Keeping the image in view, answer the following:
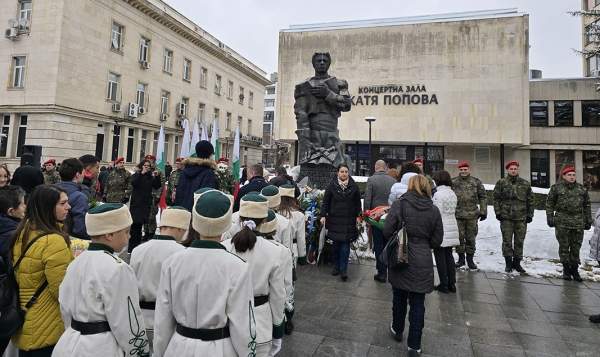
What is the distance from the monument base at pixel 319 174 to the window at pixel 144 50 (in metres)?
25.2

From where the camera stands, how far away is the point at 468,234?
24.0ft

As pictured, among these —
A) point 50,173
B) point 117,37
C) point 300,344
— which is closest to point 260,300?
point 300,344

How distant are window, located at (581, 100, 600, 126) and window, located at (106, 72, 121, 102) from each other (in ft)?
114

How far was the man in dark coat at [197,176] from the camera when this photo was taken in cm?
501

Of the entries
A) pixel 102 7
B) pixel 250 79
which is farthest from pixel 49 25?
pixel 250 79

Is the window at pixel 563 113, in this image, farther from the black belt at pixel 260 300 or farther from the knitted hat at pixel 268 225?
the black belt at pixel 260 300

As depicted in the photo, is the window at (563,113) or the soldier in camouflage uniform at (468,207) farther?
the window at (563,113)

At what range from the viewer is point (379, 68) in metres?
27.1

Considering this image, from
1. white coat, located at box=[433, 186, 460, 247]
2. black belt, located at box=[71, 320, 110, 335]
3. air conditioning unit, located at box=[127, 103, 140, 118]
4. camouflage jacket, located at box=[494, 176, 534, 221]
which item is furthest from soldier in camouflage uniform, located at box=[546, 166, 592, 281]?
air conditioning unit, located at box=[127, 103, 140, 118]

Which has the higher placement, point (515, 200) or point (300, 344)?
point (515, 200)

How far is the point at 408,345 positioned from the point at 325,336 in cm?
92

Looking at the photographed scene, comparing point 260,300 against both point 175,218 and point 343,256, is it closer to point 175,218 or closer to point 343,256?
point 175,218

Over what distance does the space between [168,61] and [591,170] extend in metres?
35.7

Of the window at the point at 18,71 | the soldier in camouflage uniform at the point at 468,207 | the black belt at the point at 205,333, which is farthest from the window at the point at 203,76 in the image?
the black belt at the point at 205,333
